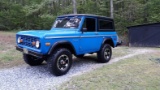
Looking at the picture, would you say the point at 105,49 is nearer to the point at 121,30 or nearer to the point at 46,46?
the point at 46,46

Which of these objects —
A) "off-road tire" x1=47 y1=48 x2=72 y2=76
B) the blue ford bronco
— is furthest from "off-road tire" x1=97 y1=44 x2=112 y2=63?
"off-road tire" x1=47 y1=48 x2=72 y2=76

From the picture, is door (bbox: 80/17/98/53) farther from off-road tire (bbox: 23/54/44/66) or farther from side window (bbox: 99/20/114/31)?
off-road tire (bbox: 23/54/44/66)

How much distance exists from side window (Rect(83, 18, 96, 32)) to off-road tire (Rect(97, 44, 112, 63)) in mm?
978

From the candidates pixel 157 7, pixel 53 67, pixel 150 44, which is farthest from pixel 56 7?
pixel 53 67

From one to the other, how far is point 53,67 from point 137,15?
17371mm

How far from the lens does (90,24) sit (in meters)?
6.47

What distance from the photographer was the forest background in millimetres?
19781

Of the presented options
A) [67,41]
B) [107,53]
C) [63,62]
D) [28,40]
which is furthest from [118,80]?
[28,40]

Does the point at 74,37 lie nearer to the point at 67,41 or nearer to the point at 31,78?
the point at 67,41

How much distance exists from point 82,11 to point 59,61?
20.5 meters

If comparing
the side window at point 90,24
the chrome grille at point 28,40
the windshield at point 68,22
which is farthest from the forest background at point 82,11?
the chrome grille at point 28,40

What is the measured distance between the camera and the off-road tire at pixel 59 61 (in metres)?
5.06

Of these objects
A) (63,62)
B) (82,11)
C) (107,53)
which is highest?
(82,11)

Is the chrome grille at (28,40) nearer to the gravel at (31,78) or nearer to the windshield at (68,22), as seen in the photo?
the gravel at (31,78)
